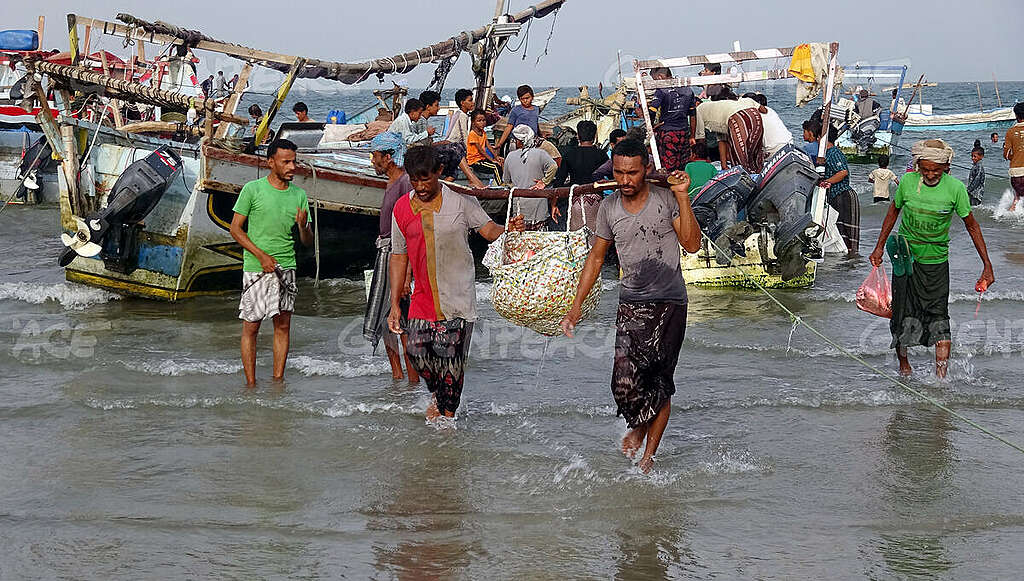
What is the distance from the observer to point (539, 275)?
539cm

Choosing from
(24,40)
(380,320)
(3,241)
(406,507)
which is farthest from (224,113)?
(24,40)

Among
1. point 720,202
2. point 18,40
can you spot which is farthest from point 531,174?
point 18,40

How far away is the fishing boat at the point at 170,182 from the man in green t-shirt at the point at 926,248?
4970 mm

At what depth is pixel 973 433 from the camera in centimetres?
618

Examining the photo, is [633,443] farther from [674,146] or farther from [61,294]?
[674,146]

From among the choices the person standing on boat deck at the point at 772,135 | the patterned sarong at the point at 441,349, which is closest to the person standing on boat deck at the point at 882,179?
the person standing on boat deck at the point at 772,135

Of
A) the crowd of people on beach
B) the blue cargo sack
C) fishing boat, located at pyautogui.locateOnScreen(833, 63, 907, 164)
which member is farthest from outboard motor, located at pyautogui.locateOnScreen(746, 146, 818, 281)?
fishing boat, located at pyautogui.locateOnScreen(833, 63, 907, 164)

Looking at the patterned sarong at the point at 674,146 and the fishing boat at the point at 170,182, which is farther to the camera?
the patterned sarong at the point at 674,146

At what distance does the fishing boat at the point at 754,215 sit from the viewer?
11.0 metres

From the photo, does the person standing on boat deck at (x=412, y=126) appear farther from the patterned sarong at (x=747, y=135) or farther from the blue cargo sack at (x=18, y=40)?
the blue cargo sack at (x=18, y=40)

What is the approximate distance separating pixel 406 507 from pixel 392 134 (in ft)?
20.8

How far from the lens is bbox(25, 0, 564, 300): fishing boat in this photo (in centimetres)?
988

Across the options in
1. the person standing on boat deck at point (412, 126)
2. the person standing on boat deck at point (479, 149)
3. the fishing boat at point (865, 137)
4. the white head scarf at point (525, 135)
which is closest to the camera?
the person standing on boat deck at point (412, 126)

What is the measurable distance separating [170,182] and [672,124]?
5.92m
